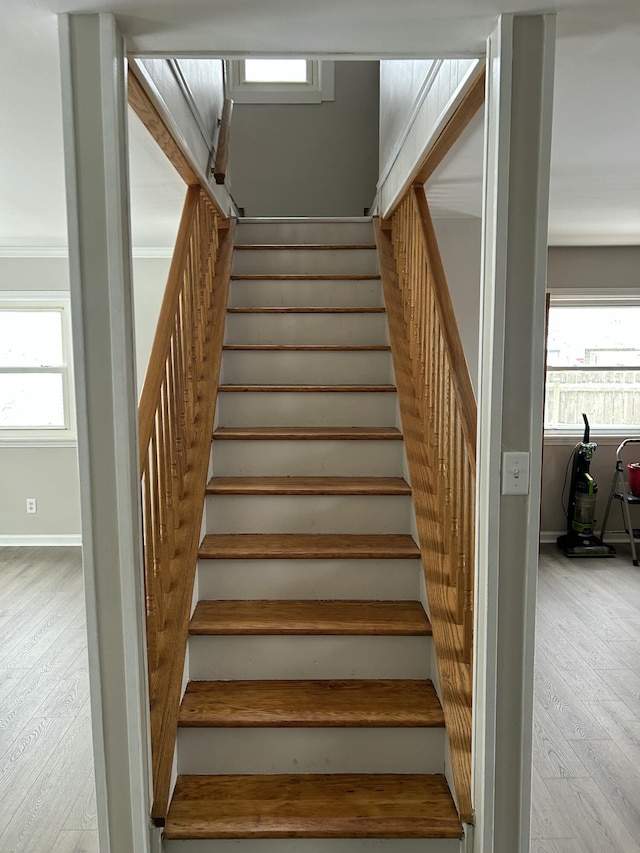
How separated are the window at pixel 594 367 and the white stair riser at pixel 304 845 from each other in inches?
165

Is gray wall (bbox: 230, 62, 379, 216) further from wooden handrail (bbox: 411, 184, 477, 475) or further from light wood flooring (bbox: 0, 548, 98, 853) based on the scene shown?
light wood flooring (bbox: 0, 548, 98, 853)

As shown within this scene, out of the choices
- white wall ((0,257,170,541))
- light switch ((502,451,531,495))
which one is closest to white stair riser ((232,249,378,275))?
white wall ((0,257,170,541))

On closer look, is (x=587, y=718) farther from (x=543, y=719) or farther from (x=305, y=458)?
(x=305, y=458)

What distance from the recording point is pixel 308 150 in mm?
5637

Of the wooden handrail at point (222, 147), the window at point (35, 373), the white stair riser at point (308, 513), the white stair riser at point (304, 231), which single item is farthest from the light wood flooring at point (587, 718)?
the window at point (35, 373)

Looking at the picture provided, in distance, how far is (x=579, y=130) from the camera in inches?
105

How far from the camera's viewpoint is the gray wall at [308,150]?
5.60m

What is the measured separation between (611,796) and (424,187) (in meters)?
2.67

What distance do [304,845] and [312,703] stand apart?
41 cm

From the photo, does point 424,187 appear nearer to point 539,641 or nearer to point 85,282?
point 85,282

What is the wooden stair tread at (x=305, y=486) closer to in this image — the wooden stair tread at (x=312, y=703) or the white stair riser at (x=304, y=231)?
the wooden stair tread at (x=312, y=703)

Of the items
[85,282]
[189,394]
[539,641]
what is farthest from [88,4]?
[539,641]

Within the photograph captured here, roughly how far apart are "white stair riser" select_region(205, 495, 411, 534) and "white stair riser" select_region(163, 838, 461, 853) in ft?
3.73

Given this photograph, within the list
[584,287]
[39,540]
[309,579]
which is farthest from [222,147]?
[39,540]
